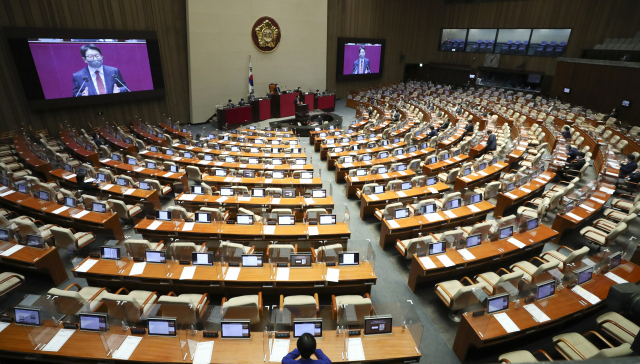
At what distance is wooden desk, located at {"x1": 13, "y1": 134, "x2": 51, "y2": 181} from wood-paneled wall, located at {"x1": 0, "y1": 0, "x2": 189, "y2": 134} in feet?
6.98

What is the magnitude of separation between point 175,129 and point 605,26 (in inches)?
1109

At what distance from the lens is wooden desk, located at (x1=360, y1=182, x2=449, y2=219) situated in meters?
8.98

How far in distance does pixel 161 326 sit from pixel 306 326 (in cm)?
198

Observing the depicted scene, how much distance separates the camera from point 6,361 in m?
4.67

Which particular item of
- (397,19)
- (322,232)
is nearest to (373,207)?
(322,232)

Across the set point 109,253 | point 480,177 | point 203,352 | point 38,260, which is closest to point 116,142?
point 38,260

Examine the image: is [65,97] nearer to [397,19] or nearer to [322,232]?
[322,232]

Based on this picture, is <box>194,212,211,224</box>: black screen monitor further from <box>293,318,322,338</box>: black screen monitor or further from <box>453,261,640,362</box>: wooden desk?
<box>453,261,640,362</box>: wooden desk

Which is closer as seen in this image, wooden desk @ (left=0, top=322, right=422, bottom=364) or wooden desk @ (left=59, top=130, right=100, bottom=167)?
wooden desk @ (left=0, top=322, right=422, bottom=364)

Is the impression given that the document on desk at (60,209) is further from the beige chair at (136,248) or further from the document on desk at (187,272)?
the document on desk at (187,272)

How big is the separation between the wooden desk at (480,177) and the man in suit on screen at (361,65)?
64.9 feet

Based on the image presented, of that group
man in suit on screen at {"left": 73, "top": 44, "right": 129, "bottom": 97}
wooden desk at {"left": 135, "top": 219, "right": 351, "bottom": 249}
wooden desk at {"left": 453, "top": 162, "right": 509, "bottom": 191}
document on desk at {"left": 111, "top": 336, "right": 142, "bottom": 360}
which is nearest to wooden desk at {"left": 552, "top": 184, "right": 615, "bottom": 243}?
wooden desk at {"left": 453, "top": 162, "right": 509, "bottom": 191}

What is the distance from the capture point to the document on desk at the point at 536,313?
488 centimetres

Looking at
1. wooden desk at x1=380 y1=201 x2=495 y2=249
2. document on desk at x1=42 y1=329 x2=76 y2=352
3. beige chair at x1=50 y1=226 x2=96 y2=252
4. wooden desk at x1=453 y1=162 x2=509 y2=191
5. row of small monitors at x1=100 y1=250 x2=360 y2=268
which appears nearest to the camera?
document on desk at x1=42 y1=329 x2=76 y2=352
